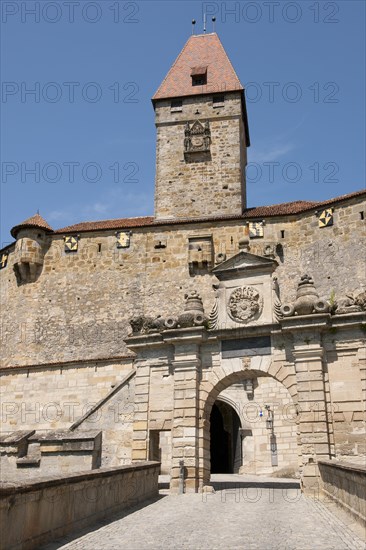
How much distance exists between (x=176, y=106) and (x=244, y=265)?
72.0 feet

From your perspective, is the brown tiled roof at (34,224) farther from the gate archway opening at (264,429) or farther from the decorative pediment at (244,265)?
the decorative pediment at (244,265)

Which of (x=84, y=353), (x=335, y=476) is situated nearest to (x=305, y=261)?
(x=84, y=353)

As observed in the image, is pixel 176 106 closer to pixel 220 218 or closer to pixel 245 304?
pixel 220 218

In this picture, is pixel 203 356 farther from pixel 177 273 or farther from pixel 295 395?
pixel 177 273

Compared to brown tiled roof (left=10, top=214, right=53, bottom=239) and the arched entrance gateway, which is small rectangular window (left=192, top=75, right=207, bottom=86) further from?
the arched entrance gateway

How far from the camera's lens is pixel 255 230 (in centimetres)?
2688

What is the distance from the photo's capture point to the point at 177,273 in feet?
89.0

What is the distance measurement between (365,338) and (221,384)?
10.7 ft

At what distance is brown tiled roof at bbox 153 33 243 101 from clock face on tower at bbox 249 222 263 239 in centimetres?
962

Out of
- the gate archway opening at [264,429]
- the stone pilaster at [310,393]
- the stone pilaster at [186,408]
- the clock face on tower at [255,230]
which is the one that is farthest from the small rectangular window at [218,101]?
the stone pilaster at [310,393]

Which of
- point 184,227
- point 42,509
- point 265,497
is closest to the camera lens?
point 42,509

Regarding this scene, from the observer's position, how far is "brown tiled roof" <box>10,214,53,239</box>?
93.5 feet

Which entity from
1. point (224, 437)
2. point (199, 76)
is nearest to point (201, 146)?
point (199, 76)

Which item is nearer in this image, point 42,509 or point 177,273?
point 42,509
